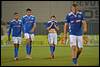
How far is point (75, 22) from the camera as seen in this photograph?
1277 cm

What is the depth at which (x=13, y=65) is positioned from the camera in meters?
13.2

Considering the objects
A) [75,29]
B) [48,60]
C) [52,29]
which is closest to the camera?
[75,29]

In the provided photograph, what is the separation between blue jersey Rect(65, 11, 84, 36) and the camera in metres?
12.7

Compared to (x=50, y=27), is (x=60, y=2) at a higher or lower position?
higher

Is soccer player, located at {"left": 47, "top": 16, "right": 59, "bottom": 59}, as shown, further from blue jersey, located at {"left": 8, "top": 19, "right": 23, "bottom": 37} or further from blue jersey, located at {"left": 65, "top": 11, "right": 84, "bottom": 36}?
blue jersey, located at {"left": 65, "top": 11, "right": 84, "bottom": 36}

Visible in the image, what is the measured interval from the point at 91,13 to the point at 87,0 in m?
1.35

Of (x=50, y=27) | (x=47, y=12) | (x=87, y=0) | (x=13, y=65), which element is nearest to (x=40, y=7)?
(x=47, y=12)

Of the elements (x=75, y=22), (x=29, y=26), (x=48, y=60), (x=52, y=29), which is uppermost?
(x=75, y=22)

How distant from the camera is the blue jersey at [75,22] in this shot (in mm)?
12703

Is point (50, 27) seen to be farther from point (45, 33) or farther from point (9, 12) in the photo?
point (9, 12)

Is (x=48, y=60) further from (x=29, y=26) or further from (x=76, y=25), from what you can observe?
(x=76, y=25)

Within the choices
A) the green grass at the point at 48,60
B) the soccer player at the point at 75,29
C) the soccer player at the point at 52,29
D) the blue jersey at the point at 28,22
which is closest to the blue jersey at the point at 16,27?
the blue jersey at the point at 28,22

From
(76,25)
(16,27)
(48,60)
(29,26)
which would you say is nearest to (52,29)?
(29,26)

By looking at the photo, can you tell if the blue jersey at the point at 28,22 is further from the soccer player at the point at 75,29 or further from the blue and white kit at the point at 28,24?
the soccer player at the point at 75,29
